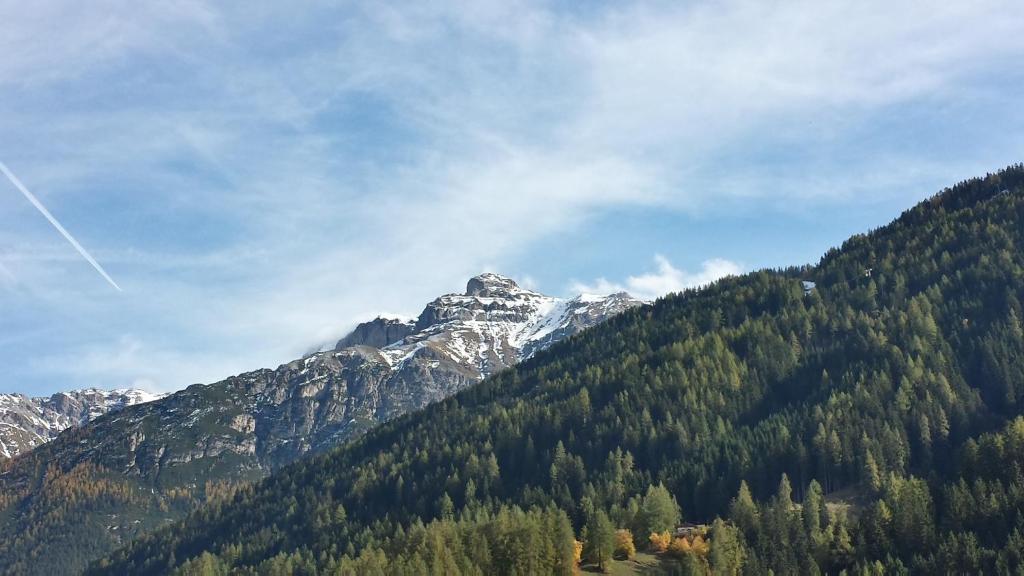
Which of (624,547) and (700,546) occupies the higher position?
(624,547)

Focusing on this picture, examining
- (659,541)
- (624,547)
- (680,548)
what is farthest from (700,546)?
(624,547)

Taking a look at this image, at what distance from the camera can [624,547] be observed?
512ft

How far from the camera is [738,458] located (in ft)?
640

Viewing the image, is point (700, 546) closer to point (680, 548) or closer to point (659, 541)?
point (680, 548)

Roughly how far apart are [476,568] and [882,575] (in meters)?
60.1

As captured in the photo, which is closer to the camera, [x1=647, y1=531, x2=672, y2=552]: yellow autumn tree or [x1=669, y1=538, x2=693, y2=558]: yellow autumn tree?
[x1=669, y1=538, x2=693, y2=558]: yellow autumn tree

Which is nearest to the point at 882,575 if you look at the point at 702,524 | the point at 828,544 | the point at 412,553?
the point at 828,544

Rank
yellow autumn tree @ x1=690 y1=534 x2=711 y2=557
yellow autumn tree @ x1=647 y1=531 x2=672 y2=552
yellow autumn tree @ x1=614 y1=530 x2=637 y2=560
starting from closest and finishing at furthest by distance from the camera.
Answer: yellow autumn tree @ x1=690 y1=534 x2=711 y2=557
yellow autumn tree @ x1=614 y1=530 x2=637 y2=560
yellow autumn tree @ x1=647 y1=531 x2=672 y2=552

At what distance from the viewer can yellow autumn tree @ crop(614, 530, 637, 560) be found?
155 metres

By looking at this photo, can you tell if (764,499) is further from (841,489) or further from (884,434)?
(884,434)

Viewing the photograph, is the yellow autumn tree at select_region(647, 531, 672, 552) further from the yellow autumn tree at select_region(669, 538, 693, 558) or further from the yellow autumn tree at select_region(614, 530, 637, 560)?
the yellow autumn tree at select_region(614, 530, 637, 560)

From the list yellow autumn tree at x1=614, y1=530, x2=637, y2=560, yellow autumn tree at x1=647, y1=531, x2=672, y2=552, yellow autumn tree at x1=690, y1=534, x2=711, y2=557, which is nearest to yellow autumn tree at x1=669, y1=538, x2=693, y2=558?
yellow autumn tree at x1=690, y1=534, x2=711, y2=557

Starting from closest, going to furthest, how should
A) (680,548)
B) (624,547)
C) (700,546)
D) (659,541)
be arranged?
1. (700,546)
2. (680,548)
3. (624,547)
4. (659,541)

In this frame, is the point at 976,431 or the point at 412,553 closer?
the point at 412,553
